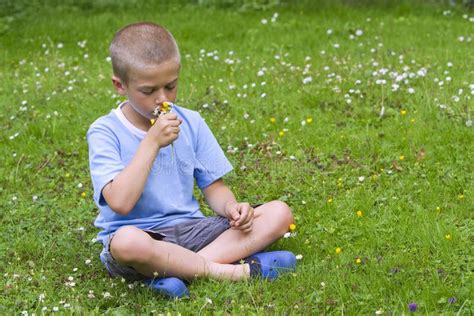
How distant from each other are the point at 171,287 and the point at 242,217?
520mm

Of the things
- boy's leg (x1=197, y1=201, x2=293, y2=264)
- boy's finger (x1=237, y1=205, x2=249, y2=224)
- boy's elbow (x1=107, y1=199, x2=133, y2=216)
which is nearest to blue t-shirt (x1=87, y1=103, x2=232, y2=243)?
boy's elbow (x1=107, y1=199, x2=133, y2=216)

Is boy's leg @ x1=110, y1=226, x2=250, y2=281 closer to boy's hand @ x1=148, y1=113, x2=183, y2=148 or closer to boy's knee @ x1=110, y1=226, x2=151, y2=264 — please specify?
boy's knee @ x1=110, y1=226, x2=151, y2=264

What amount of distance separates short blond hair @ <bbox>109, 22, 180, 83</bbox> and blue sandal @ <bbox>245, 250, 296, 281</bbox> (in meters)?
1.07

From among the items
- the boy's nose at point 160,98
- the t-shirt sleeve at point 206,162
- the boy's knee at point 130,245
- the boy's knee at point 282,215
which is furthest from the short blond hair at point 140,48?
the boy's knee at point 282,215

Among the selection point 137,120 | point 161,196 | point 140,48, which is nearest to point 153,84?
point 140,48

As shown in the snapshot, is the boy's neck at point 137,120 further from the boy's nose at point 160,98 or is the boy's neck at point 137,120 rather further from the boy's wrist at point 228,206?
the boy's wrist at point 228,206

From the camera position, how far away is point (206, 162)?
4.65 m

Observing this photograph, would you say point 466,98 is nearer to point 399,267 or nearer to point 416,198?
point 416,198

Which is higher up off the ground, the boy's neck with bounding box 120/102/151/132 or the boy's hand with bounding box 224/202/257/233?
the boy's neck with bounding box 120/102/151/132

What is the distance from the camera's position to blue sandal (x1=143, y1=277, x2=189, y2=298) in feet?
13.2

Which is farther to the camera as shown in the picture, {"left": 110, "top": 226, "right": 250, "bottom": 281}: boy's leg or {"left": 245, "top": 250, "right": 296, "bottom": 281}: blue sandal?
{"left": 245, "top": 250, "right": 296, "bottom": 281}: blue sandal

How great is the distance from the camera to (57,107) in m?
7.43

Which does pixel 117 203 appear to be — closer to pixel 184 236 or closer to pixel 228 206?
pixel 184 236

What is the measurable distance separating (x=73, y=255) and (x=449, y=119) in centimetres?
289
